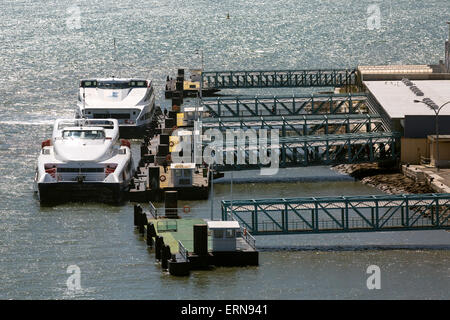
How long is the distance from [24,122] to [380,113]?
40.7 meters

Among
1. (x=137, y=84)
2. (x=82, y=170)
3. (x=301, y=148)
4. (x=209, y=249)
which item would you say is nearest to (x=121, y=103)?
(x=137, y=84)

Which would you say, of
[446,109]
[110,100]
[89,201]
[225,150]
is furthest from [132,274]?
[110,100]

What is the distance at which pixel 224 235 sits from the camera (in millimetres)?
111125

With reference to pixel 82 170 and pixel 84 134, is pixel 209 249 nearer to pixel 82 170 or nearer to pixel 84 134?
pixel 82 170

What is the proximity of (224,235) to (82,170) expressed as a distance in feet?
89.5

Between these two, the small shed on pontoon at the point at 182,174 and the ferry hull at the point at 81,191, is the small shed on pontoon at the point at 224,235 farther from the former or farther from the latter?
the small shed on pontoon at the point at 182,174

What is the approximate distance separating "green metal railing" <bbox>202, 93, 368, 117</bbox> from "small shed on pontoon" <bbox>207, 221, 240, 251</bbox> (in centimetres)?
5939

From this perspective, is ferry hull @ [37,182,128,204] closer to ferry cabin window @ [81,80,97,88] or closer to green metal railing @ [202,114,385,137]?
green metal railing @ [202,114,385,137]

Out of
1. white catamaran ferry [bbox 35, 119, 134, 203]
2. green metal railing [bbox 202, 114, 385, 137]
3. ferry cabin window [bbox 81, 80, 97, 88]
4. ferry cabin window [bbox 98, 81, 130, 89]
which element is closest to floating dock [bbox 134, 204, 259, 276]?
white catamaran ferry [bbox 35, 119, 134, 203]

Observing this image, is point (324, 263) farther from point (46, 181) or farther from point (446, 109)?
point (446, 109)

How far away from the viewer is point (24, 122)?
582 feet

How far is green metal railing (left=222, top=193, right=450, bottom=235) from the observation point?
11669 cm

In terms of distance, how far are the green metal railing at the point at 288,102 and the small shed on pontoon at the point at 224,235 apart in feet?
195

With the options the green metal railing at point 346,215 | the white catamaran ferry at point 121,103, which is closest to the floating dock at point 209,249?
the green metal railing at point 346,215
